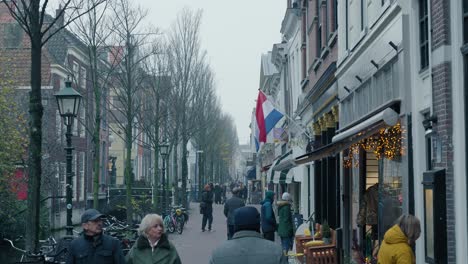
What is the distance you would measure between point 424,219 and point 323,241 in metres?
8.47

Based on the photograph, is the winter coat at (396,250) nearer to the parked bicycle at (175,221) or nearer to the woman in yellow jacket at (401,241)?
the woman in yellow jacket at (401,241)

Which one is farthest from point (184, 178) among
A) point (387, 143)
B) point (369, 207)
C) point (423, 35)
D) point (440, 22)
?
point (440, 22)

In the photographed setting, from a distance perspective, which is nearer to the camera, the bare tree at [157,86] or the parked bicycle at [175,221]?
the parked bicycle at [175,221]

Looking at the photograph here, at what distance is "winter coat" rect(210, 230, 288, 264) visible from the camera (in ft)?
17.5

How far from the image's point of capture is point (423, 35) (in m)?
10.4

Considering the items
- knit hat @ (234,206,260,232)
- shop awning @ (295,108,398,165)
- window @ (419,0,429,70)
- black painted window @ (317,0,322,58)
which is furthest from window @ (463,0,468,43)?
black painted window @ (317,0,322,58)

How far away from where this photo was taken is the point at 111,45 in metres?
25.0

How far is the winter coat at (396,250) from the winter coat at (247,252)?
1.99m

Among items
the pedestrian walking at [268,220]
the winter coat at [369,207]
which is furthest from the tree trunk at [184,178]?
the winter coat at [369,207]

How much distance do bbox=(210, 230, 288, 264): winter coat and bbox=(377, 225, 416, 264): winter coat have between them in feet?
6.53

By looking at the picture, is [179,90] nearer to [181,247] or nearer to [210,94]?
[210,94]

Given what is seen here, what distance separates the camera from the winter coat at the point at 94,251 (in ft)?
23.8

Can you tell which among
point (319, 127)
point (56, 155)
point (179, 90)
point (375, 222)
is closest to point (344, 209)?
point (375, 222)

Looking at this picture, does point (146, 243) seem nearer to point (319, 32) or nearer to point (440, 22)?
point (440, 22)
